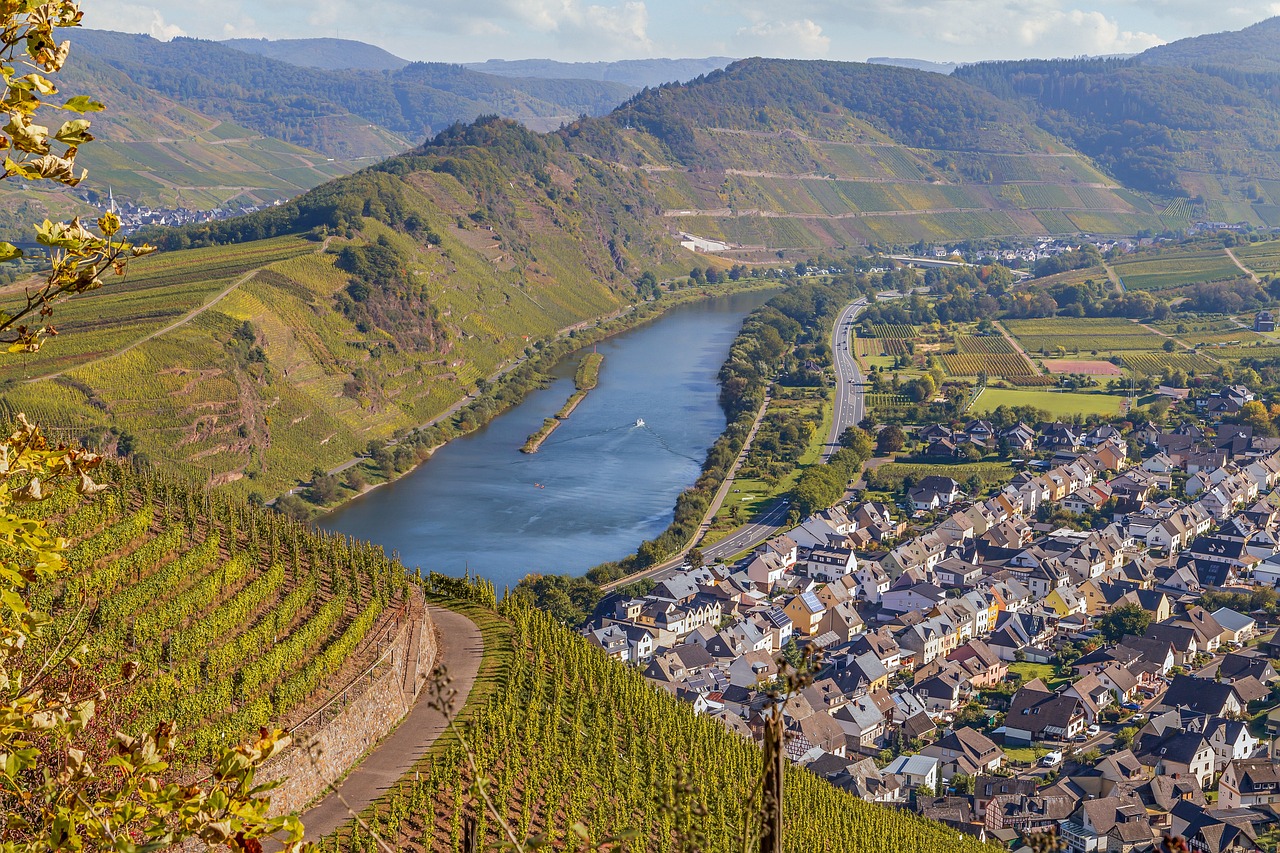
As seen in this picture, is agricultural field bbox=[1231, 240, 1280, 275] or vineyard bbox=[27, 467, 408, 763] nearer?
vineyard bbox=[27, 467, 408, 763]

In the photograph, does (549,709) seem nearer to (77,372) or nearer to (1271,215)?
(77,372)

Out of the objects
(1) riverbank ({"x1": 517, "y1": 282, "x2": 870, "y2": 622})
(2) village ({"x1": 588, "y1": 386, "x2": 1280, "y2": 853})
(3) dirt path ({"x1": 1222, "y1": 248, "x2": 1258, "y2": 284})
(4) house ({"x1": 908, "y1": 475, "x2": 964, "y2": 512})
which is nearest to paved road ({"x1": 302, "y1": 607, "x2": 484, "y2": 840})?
(2) village ({"x1": 588, "y1": 386, "x2": 1280, "y2": 853})

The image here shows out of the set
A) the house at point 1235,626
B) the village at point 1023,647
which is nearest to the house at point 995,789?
the village at point 1023,647

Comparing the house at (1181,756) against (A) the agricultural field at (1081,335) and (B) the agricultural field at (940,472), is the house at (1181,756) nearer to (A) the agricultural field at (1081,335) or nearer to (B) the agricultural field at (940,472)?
(B) the agricultural field at (940,472)

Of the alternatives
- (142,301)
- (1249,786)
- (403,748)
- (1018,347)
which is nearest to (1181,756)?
(1249,786)

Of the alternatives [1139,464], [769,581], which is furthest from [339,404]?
[1139,464]

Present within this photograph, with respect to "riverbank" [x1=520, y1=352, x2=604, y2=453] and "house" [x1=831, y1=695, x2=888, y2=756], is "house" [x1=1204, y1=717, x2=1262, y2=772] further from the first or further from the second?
"riverbank" [x1=520, y1=352, x2=604, y2=453]
